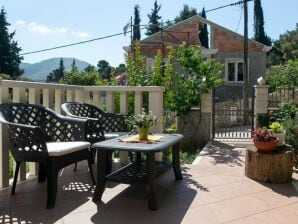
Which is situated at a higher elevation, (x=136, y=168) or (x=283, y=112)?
(x=283, y=112)

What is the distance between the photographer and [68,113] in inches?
158

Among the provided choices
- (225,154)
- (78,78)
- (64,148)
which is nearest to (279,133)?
(225,154)

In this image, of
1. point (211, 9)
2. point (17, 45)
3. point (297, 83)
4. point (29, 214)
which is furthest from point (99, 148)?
point (17, 45)

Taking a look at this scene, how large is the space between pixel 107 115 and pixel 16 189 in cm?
159

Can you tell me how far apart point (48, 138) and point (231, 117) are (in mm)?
8444

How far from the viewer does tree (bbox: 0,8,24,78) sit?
2728cm

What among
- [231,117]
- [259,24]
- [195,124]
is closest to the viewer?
[195,124]

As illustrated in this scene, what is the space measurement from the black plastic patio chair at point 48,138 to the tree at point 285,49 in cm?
2375

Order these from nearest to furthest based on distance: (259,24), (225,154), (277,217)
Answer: (277,217), (225,154), (259,24)

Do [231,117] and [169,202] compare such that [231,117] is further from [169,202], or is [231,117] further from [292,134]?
[169,202]

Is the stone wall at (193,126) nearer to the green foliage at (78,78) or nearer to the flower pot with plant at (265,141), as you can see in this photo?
the flower pot with plant at (265,141)

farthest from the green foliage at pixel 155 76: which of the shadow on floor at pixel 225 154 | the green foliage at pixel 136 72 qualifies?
the shadow on floor at pixel 225 154

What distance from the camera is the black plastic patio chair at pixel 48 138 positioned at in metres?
2.95

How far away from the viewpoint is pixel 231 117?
11.3 metres
